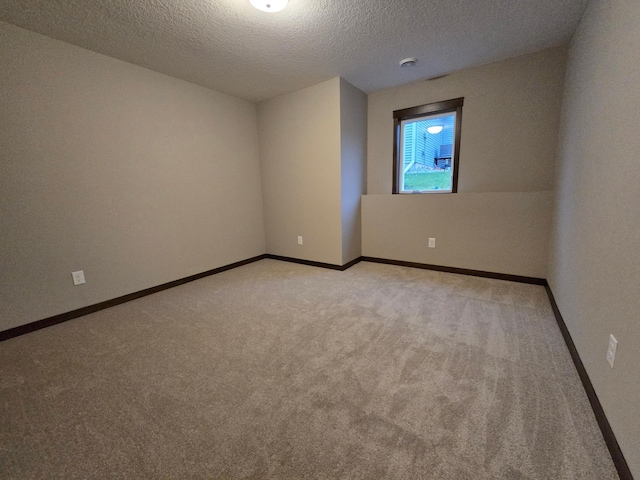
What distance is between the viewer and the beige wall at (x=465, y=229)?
2.75 meters

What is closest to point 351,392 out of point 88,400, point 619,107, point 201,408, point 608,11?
point 201,408

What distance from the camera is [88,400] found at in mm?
1376

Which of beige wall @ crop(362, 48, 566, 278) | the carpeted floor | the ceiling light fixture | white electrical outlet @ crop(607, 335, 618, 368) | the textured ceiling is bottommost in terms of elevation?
the carpeted floor

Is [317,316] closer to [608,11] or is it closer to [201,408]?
[201,408]

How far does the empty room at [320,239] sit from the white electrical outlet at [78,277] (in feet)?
0.04

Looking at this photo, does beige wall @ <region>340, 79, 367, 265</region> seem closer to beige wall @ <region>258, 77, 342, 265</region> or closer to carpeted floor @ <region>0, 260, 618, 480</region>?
beige wall @ <region>258, 77, 342, 265</region>

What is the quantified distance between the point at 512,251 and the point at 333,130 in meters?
2.49

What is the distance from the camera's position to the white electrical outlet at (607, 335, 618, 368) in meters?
1.09

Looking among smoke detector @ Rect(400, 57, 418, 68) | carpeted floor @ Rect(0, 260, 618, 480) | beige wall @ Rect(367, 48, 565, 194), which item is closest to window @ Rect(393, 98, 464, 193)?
beige wall @ Rect(367, 48, 565, 194)

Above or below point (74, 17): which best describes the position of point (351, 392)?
below

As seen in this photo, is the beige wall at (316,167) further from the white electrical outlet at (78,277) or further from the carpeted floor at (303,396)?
the white electrical outlet at (78,277)

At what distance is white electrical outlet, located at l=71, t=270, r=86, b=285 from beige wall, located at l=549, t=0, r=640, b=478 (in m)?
3.60

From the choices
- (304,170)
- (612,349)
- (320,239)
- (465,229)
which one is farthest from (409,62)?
(612,349)

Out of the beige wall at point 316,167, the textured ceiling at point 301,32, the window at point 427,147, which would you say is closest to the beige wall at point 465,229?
the window at point 427,147
